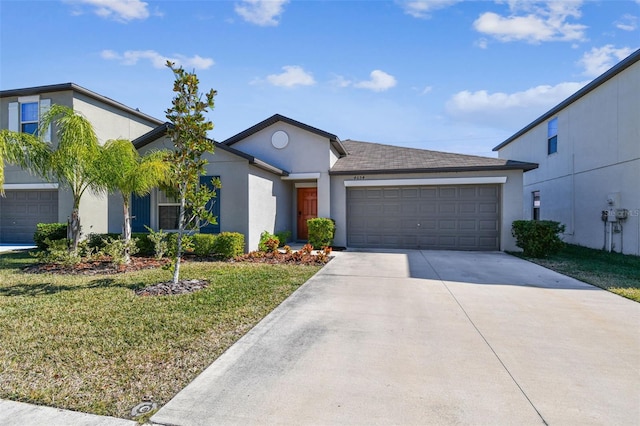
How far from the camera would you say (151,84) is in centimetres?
930

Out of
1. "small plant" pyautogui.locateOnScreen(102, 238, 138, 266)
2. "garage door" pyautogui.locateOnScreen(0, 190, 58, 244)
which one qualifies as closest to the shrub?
"small plant" pyautogui.locateOnScreen(102, 238, 138, 266)

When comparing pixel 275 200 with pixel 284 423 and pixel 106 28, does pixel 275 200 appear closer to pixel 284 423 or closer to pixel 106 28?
pixel 106 28

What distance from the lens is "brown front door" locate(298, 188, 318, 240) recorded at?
13.5 meters

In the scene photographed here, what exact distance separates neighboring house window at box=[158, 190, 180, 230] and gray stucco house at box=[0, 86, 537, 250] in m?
0.03

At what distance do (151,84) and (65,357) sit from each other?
27.0 feet

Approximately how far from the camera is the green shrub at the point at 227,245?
9430 millimetres

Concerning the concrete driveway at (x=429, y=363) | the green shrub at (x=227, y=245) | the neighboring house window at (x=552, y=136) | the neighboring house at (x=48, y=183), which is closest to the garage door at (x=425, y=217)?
the green shrub at (x=227, y=245)

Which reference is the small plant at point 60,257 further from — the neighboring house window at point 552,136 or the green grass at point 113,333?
the neighboring house window at point 552,136

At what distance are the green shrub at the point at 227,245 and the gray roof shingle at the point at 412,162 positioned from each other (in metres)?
4.75

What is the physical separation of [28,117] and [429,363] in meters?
16.6

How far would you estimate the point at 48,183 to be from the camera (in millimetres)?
12633

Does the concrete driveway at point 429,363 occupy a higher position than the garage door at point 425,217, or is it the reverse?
the garage door at point 425,217

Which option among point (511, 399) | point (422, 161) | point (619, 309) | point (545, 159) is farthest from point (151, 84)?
point (545, 159)

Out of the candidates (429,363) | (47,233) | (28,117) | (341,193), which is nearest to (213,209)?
(341,193)
